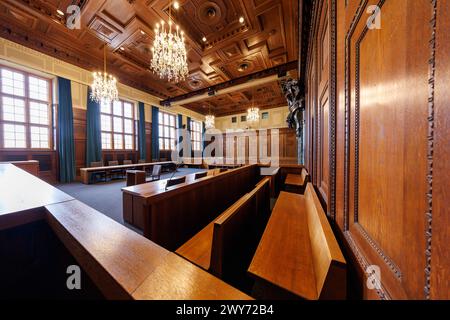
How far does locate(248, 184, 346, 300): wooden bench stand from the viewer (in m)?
0.73

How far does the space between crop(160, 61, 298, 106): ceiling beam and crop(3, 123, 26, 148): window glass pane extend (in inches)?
221

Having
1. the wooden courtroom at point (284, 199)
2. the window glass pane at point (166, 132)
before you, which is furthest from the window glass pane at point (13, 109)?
the window glass pane at point (166, 132)

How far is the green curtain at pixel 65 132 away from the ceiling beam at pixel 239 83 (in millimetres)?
4232

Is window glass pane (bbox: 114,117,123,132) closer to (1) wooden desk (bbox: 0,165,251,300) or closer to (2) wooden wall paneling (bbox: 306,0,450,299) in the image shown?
(1) wooden desk (bbox: 0,165,251,300)

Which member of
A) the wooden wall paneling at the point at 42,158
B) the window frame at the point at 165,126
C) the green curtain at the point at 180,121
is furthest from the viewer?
the green curtain at the point at 180,121

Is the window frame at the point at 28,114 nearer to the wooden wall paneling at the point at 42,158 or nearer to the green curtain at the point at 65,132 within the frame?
the wooden wall paneling at the point at 42,158

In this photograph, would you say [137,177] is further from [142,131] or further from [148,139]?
[148,139]

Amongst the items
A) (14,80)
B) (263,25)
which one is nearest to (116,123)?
(14,80)

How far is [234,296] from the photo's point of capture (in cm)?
43

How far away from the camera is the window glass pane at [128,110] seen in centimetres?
778

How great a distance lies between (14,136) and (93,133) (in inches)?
77.3

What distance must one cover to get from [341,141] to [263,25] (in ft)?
13.7

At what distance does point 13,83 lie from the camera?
4.95 m
